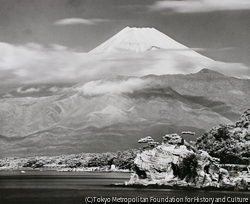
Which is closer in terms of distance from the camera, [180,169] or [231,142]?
[180,169]

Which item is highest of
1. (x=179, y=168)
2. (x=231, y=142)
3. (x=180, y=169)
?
(x=231, y=142)

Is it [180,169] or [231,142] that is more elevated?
[231,142]

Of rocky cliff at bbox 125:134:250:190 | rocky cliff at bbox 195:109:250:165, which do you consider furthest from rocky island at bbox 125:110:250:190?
rocky cliff at bbox 195:109:250:165

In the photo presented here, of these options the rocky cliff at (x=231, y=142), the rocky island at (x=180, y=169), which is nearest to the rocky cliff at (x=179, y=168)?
the rocky island at (x=180, y=169)

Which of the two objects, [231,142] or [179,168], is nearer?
[179,168]

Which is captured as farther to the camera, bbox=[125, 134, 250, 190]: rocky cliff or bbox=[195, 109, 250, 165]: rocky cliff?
bbox=[195, 109, 250, 165]: rocky cliff

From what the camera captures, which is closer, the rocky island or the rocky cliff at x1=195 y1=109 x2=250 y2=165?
the rocky island

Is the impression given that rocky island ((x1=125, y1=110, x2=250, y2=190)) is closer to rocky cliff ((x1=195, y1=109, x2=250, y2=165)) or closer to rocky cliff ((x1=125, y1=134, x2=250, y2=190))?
rocky cliff ((x1=125, y1=134, x2=250, y2=190))

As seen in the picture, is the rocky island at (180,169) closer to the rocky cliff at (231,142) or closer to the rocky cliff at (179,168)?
the rocky cliff at (179,168)

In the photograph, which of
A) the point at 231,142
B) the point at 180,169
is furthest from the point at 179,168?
the point at 231,142

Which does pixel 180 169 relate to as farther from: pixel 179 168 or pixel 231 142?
pixel 231 142

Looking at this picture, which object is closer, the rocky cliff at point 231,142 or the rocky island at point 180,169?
the rocky island at point 180,169

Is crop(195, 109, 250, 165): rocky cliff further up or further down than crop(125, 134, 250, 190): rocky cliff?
further up

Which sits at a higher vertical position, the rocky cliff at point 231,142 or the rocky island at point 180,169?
the rocky cliff at point 231,142
